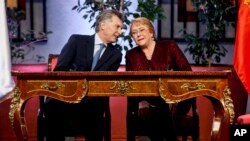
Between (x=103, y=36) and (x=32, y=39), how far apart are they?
81.0 inches

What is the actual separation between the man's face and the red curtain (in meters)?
1.29

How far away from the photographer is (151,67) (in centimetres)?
357

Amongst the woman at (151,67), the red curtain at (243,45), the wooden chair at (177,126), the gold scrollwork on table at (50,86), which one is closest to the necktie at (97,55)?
the woman at (151,67)

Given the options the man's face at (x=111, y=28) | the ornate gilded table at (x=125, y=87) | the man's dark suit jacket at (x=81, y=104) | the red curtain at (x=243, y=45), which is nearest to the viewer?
the ornate gilded table at (x=125, y=87)

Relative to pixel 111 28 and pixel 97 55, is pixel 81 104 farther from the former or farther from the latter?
pixel 111 28

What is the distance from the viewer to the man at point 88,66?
3.34m

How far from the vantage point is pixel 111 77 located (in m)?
3.01

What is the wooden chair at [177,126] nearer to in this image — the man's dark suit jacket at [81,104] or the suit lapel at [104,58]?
the man's dark suit jacket at [81,104]

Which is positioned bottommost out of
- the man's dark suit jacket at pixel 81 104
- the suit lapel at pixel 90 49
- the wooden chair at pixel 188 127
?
the wooden chair at pixel 188 127

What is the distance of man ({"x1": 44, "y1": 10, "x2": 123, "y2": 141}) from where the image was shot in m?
3.34

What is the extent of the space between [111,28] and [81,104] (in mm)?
567

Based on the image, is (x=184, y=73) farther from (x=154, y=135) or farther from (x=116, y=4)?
(x=116, y=4)

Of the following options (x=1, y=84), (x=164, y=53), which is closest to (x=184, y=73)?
(x=164, y=53)

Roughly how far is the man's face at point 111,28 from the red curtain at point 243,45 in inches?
50.7
